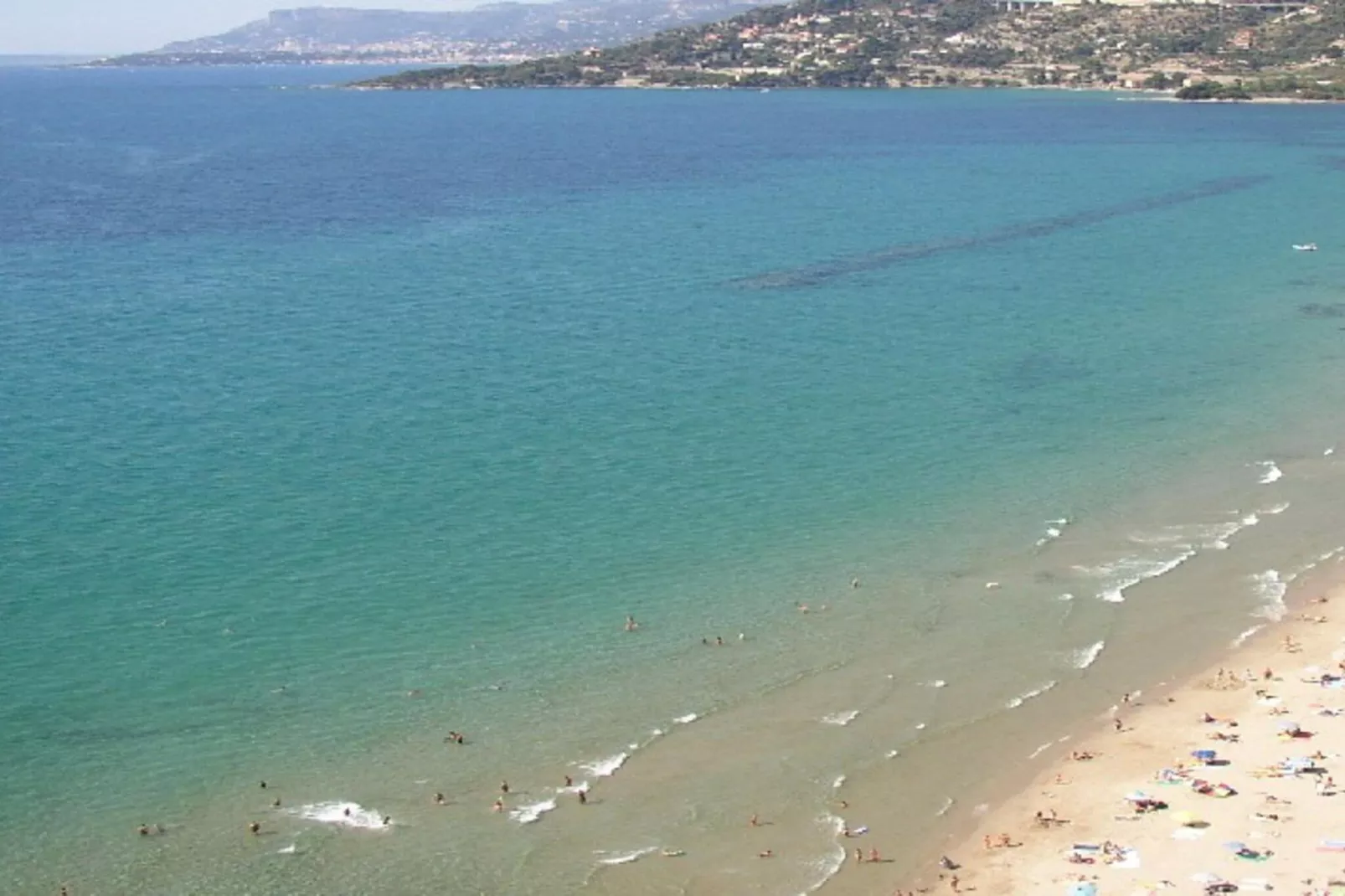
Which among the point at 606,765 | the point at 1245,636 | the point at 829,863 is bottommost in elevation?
the point at 1245,636

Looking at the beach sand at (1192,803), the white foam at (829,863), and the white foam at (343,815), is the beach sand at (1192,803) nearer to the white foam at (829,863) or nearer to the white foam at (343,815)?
the white foam at (829,863)

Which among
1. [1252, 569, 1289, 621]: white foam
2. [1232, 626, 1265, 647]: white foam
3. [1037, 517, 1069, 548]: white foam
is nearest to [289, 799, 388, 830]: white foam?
[1232, 626, 1265, 647]: white foam

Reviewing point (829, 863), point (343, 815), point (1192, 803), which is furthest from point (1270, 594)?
point (343, 815)

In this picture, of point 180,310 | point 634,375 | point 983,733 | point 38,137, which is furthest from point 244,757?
point 38,137

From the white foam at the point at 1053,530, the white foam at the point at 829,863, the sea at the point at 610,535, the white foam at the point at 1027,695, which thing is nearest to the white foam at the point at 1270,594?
the sea at the point at 610,535

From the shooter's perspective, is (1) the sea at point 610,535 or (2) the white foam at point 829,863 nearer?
(2) the white foam at point 829,863

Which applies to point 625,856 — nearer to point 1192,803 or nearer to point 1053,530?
point 1192,803

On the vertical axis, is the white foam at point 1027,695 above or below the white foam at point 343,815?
below
